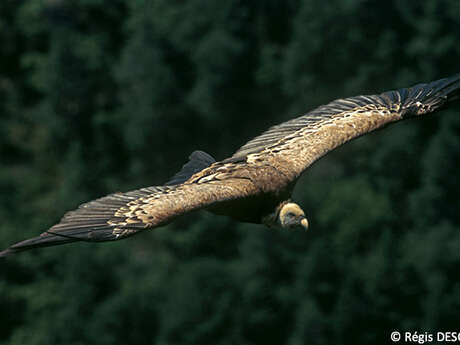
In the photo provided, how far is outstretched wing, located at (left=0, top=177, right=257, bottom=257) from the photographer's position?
1097 centimetres

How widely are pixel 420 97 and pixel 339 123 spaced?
1594mm

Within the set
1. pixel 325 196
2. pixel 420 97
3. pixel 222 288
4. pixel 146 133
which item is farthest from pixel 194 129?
pixel 420 97

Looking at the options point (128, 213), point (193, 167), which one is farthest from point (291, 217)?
point (128, 213)

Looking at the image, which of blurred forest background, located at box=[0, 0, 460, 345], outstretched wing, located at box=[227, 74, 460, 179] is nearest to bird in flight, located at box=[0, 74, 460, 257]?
outstretched wing, located at box=[227, 74, 460, 179]

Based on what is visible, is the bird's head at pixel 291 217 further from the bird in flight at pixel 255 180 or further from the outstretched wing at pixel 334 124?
the outstretched wing at pixel 334 124

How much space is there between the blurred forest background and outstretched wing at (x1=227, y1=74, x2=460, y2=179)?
29.2 m

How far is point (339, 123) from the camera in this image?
1498 centimetres

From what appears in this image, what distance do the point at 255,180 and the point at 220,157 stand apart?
42.1 m

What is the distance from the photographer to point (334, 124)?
15.0 m

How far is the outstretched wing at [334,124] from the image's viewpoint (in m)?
14.4

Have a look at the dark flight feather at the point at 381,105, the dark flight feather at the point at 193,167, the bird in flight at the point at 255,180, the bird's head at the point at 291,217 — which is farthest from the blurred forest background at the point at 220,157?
the bird's head at the point at 291,217

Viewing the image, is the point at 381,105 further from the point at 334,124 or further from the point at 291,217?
the point at 291,217

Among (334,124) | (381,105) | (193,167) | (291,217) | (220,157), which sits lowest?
(291,217)

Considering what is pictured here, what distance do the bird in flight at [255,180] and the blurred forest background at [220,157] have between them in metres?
29.4
